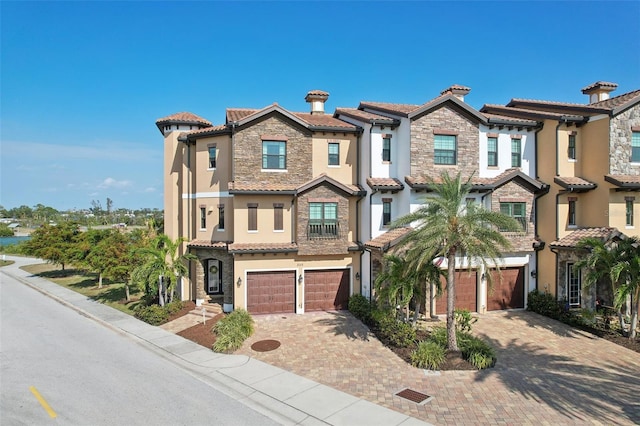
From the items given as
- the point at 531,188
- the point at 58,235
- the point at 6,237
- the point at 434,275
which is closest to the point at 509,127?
the point at 531,188

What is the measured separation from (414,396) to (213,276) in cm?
1516

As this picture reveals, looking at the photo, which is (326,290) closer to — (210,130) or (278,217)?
(278,217)

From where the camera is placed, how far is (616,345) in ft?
49.3

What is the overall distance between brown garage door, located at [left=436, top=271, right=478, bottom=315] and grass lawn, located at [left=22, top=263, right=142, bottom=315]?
17394mm

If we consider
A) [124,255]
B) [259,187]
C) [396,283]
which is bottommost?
[396,283]

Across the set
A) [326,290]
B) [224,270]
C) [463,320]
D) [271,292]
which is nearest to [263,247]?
[271,292]

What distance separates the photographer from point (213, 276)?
22594 millimetres

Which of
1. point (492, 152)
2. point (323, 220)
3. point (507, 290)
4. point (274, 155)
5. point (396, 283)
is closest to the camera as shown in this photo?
point (396, 283)

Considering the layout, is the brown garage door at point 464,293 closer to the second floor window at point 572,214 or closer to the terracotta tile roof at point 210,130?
the second floor window at point 572,214

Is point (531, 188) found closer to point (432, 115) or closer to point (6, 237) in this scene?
point (432, 115)

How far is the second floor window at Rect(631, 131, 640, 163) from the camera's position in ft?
62.8

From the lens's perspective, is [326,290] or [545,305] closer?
[545,305]

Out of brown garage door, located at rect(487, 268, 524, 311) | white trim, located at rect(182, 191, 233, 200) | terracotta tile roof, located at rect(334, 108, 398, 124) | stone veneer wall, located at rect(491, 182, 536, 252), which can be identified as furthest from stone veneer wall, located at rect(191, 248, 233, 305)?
stone veneer wall, located at rect(491, 182, 536, 252)

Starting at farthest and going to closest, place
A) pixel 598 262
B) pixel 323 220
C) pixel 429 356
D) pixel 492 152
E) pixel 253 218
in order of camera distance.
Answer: pixel 492 152
pixel 323 220
pixel 253 218
pixel 598 262
pixel 429 356
